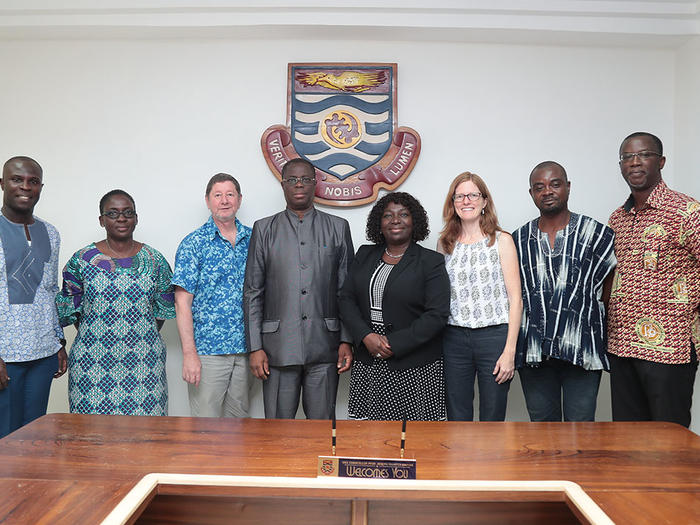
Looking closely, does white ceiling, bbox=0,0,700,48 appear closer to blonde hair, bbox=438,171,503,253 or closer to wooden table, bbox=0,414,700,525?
blonde hair, bbox=438,171,503,253

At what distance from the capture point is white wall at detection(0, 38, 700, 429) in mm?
3350

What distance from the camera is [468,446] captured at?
1543 millimetres

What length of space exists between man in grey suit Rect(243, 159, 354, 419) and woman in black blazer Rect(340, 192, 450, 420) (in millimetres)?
136

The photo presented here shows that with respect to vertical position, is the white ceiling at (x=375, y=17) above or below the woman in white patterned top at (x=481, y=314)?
above

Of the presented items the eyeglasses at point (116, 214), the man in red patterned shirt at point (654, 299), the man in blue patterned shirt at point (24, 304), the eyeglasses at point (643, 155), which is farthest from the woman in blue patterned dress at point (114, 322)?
the eyeglasses at point (643, 155)

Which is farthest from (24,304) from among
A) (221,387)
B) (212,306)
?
(221,387)

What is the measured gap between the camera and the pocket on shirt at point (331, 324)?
8.76 ft

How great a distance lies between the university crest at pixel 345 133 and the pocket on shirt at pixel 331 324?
0.88 m

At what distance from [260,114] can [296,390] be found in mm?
1697

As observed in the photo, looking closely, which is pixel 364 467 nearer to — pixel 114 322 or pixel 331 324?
pixel 331 324

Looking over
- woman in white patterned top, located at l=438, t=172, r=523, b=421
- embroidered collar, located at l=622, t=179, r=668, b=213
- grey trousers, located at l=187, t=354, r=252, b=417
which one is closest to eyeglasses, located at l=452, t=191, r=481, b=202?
woman in white patterned top, located at l=438, t=172, r=523, b=421

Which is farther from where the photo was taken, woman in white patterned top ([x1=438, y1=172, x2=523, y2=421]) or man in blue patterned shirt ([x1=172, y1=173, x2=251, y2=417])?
man in blue patterned shirt ([x1=172, y1=173, x2=251, y2=417])

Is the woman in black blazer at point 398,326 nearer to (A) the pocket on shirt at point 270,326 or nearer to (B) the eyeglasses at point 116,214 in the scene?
(A) the pocket on shirt at point 270,326

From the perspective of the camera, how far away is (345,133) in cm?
333
